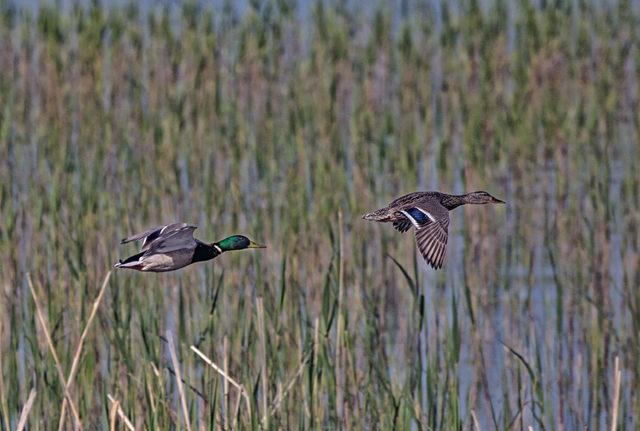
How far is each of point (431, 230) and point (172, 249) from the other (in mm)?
758

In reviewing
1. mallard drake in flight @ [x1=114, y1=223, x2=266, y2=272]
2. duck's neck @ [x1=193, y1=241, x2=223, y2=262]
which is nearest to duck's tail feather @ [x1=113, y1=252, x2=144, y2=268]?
mallard drake in flight @ [x1=114, y1=223, x2=266, y2=272]

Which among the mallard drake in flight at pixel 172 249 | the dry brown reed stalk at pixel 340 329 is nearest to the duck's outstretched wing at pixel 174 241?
the mallard drake in flight at pixel 172 249

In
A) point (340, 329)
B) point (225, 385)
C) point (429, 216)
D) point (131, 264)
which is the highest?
point (429, 216)

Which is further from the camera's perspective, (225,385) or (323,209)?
(323,209)

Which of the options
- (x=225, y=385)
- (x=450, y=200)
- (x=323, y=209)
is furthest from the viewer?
(x=323, y=209)

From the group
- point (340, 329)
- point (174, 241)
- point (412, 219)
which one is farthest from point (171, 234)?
point (340, 329)

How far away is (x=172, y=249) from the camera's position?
3.81 meters

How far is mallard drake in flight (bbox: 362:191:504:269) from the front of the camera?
395 cm

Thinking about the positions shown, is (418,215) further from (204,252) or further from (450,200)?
(204,252)

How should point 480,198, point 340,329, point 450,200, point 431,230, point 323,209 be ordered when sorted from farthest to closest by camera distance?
point 323,209, point 340,329, point 450,200, point 480,198, point 431,230

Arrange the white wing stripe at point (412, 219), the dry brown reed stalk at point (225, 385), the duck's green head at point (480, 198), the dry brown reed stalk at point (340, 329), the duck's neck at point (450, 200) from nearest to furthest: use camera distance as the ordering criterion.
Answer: the white wing stripe at point (412, 219) < the duck's green head at point (480, 198) < the duck's neck at point (450, 200) < the dry brown reed stalk at point (225, 385) < the dry brown reed stalk at point (340, 329)

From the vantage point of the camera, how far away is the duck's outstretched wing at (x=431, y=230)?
3.89 metres

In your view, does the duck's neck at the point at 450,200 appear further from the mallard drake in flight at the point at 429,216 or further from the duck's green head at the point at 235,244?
the duck's green head at the point at 235,244

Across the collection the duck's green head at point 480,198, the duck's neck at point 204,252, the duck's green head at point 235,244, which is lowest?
the duck's neck at point 204,252
